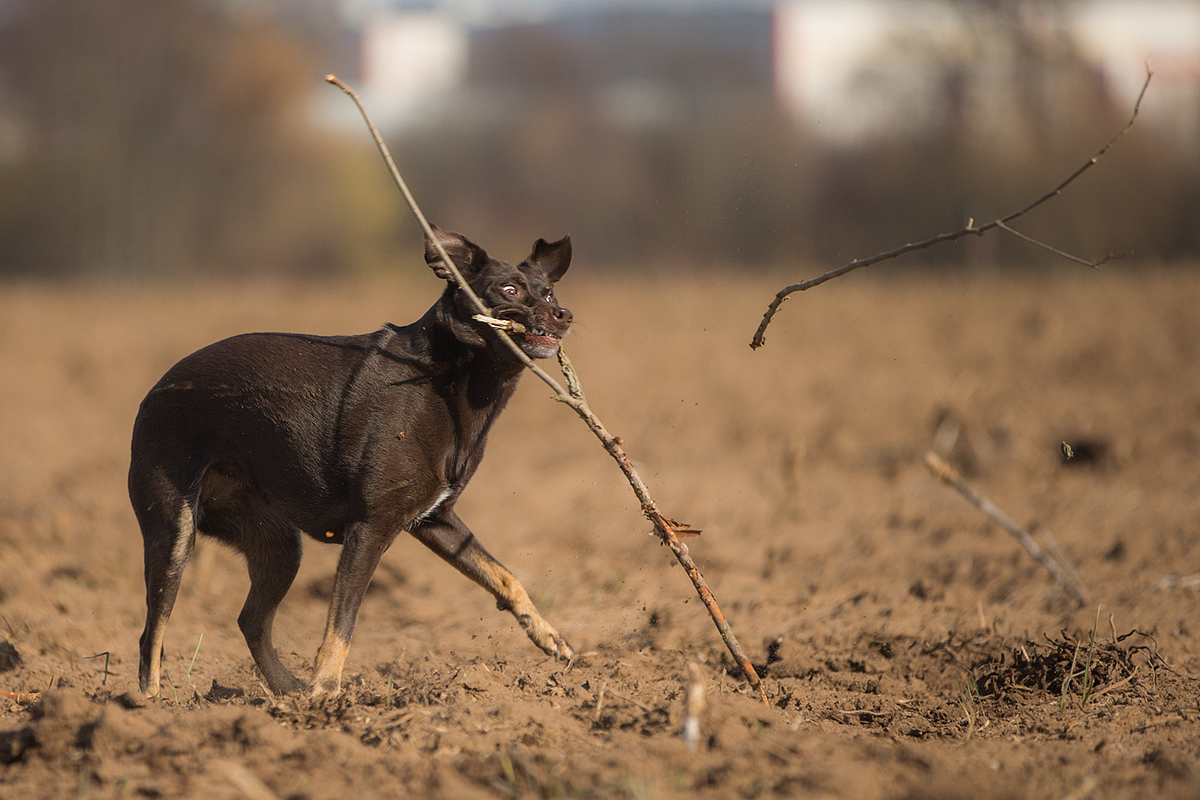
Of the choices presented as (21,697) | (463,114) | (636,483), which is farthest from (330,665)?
(463,114)

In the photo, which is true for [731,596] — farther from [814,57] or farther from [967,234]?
[814,57]

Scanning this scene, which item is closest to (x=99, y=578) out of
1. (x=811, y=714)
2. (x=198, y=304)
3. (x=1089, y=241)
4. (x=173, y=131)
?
(x=811, y=714)

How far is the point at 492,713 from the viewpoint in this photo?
3.66 m

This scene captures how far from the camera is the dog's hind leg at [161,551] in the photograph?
4391 mm

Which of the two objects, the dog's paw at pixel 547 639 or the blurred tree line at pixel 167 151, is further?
the blurred tree line at pixel 167 151

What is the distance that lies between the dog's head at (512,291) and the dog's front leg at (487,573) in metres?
0.94

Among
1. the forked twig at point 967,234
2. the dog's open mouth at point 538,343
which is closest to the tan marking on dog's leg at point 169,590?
the dog's open mouth at point 538,343

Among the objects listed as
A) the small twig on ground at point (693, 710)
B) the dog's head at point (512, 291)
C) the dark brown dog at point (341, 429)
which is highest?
the dog's head at point (512, 291)

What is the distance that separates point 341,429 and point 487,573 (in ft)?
3.25

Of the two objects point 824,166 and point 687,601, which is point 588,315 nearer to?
point 824,166

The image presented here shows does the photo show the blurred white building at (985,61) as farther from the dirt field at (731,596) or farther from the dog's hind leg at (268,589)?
the dog's hind leg at (268,589)

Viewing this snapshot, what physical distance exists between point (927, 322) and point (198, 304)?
45.5 feet

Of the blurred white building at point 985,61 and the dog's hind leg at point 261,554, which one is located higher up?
the blurred white building at point 985,61

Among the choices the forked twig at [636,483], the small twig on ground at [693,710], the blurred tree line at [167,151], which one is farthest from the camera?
the blurred tree line at [167,151]
